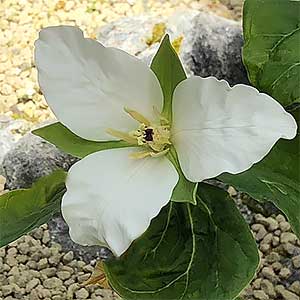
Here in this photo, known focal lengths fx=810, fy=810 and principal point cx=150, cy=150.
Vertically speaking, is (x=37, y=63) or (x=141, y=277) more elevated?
(x=37, y=63)

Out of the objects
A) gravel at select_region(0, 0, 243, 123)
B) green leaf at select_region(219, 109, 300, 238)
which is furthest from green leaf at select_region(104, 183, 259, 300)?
gravel at select_region(0, 0, 243, 123)

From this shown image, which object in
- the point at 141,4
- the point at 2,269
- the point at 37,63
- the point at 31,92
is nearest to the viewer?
the point at 37,63

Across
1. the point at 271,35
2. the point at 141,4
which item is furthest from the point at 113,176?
the point at 141,4

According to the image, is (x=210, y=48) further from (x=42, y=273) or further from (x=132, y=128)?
(x=132, y=128)

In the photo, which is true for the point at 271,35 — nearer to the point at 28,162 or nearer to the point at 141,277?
the point at 141,277

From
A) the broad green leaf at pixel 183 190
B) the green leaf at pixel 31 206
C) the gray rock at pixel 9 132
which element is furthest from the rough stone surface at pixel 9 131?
the broad green leaf at pixel 183 190

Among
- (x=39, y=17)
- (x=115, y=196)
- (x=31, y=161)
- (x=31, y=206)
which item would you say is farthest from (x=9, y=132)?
(x=115, y=196)
